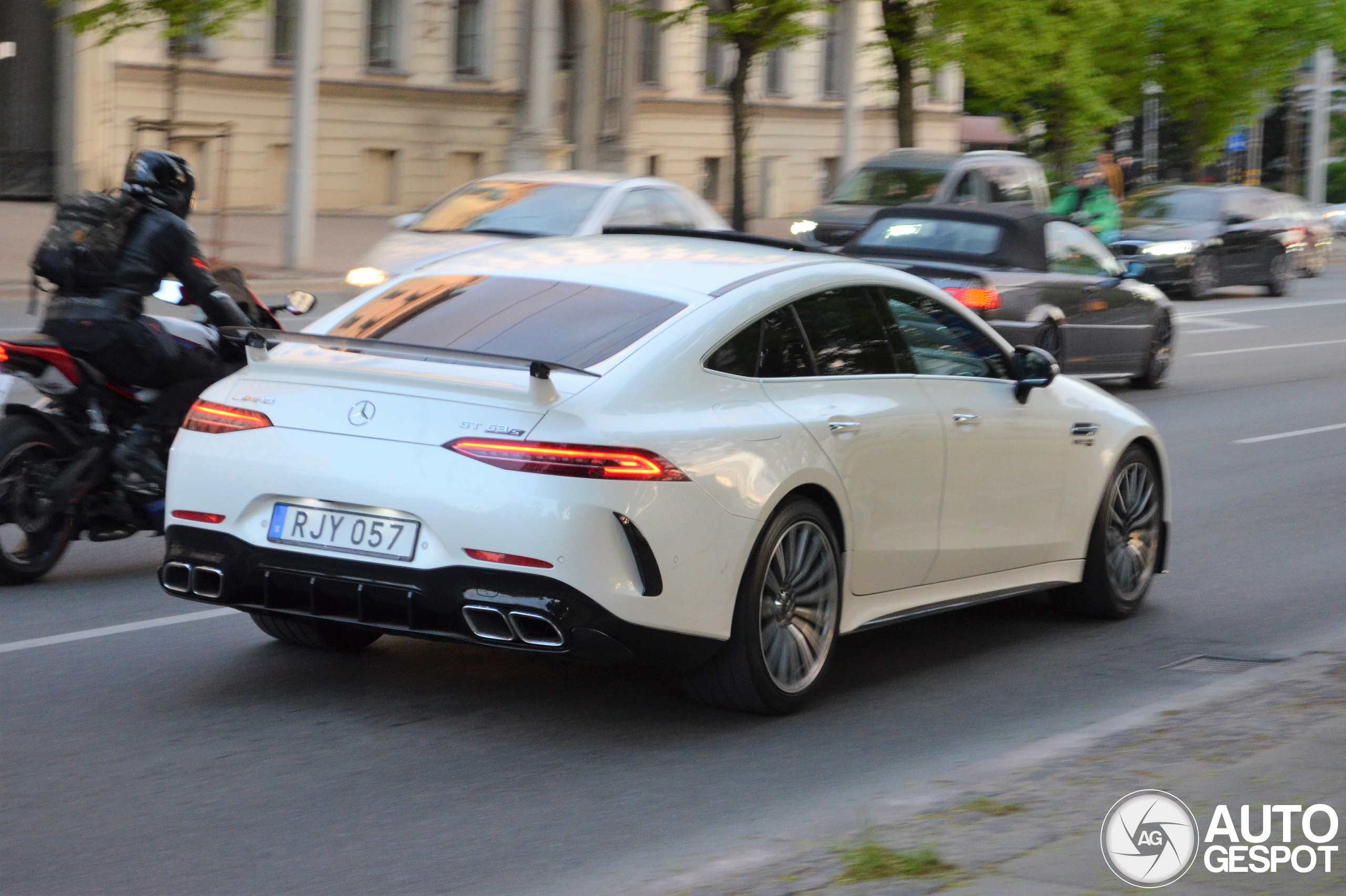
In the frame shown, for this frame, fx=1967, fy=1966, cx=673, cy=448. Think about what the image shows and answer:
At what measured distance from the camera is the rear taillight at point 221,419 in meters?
5.93

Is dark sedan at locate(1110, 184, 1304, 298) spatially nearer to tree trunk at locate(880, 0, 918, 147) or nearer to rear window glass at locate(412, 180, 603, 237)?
tree trunk at locate(880, 0, 918, 147)

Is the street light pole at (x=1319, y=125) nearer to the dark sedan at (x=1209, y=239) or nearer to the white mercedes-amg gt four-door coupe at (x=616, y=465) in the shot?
the dark sedan at (x=1209, y=239)

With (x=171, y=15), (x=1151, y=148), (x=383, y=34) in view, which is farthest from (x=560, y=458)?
(x=1151, y=148)

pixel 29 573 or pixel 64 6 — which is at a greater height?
pixel 64 6

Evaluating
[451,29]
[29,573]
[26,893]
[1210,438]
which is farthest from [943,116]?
[26,893]

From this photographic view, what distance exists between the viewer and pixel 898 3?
35125 mm

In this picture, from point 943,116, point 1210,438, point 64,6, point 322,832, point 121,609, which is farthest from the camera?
point 943,116

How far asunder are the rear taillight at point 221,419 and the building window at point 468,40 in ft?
114

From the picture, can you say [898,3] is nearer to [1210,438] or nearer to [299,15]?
[299,15]

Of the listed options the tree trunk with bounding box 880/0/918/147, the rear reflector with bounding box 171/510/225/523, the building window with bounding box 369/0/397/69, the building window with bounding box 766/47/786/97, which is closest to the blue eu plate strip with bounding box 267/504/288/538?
the rear reflector with bounding box 171/510/225/523

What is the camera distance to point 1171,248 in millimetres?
28672

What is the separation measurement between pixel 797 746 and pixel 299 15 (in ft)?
67.3

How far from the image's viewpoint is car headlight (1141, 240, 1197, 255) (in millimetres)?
28609

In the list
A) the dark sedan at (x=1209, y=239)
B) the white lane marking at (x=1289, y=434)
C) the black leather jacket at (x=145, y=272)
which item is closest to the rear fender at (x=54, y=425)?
the black leather jacket at (x=145, y=272)
